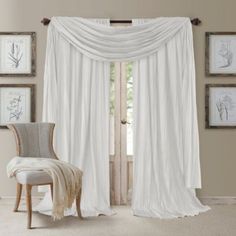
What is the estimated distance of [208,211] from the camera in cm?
493

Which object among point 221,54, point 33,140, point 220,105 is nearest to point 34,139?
point 33,140

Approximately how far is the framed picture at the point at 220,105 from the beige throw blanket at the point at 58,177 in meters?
1.80

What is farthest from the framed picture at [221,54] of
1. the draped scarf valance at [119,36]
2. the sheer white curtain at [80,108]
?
the sheer white curtain at [80,108]

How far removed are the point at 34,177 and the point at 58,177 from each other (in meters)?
0.22

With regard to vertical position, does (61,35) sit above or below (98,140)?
above

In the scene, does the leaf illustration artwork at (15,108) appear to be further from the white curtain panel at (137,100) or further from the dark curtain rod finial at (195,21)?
the dark curtain rod finial at (195,21)

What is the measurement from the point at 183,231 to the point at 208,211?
907 mm

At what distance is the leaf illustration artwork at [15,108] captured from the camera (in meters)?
5.29

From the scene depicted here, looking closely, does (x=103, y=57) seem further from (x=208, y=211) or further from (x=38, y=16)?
(x=208, y=211)

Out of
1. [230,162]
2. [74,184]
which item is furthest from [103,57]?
[230,162]

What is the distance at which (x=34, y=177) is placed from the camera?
414 centimetres

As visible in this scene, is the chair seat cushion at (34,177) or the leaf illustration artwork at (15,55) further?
the leaf illustration artwork at (15,55)

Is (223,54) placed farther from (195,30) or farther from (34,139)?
(34,139)

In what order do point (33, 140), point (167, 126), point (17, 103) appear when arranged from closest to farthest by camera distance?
1. point (33, 140)
2. point (167, 126)
3. point (17, 103)
